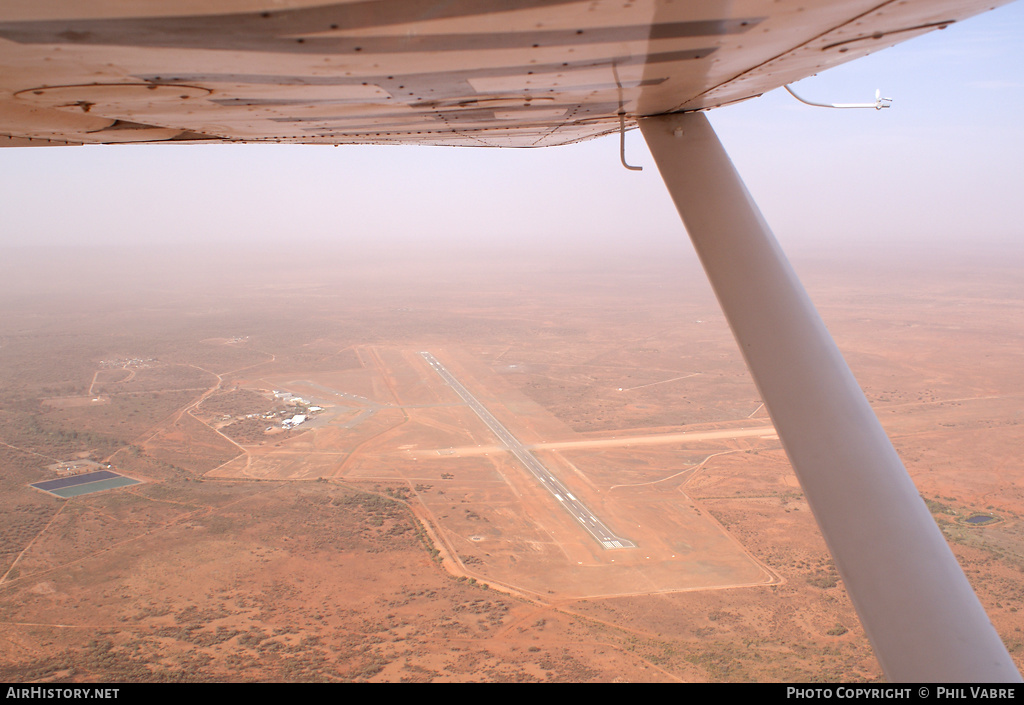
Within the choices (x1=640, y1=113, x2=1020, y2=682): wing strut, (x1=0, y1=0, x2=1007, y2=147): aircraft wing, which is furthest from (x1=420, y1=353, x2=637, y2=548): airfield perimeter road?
(x1=0, y1=0, x2=1007, y2=147): aircraft wing

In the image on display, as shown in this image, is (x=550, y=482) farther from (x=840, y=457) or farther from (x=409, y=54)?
(x=409, y=54)

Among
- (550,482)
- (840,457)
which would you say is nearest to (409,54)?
(840,457)

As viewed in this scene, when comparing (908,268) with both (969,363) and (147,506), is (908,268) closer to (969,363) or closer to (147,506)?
(969,363)

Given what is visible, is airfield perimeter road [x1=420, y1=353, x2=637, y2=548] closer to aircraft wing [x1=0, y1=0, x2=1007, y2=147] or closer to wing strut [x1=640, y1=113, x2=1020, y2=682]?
wing strut [x1=640, y1=113, x2=1020, y2=682]

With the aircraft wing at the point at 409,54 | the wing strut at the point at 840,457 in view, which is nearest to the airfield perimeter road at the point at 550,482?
the wing strut at the point at 840,457

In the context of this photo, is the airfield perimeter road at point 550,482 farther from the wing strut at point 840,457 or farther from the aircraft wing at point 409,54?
the aircraft wing at point 409,54

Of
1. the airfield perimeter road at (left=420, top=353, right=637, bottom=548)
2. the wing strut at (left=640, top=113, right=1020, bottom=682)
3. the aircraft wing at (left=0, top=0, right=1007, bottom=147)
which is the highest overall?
the aircraft wing at (left=0, top=0, right=1007, bottom=147)
